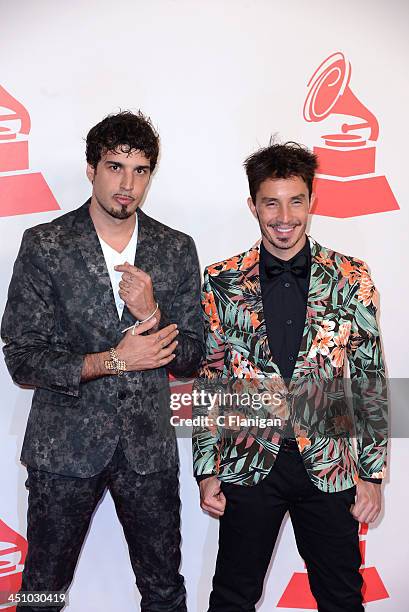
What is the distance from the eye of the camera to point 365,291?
7.84 feet

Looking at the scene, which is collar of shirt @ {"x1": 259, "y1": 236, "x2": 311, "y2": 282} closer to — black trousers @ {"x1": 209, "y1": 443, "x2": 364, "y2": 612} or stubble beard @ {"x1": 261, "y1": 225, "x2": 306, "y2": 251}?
stubble beard @ {"x1": 261, "y1": 225, "x2": 306, "y2": 251}

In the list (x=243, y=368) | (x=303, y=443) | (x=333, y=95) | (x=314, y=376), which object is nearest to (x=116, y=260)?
(x=243, y=368)

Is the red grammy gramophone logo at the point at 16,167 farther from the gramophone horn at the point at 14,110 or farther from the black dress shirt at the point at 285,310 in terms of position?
the black dress shirt at the point at 285,310

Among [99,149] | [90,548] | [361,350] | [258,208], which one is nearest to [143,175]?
[99,149]

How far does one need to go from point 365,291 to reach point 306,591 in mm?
1684

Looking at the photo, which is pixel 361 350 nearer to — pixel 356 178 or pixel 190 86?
pixel 356 178

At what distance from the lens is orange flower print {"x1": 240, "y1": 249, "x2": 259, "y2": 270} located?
8.13 feet

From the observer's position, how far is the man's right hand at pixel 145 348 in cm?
236

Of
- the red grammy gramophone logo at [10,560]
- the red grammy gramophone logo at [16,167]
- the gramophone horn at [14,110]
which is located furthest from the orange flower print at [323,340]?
the red grammy gramophone logo at [10,560]

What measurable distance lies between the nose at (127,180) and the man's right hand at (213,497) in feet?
3.42

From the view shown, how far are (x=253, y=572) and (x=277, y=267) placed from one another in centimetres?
105

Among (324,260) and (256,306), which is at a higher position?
(324,260)

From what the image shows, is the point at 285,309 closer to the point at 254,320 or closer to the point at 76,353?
the point at 254,320

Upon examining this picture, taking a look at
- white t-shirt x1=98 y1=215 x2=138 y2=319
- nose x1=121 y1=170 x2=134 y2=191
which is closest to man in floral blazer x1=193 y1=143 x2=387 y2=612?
white t-shirt x1=98 y1=215 x2=138 y2=319
